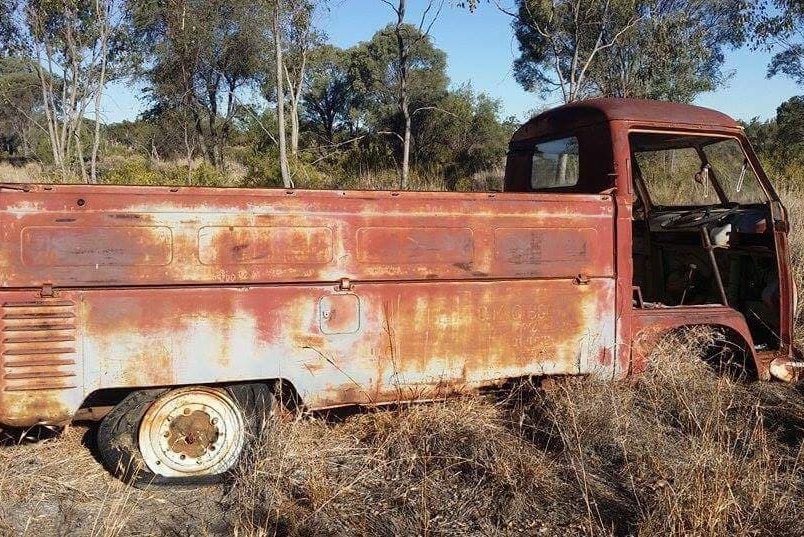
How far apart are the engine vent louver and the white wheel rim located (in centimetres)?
51

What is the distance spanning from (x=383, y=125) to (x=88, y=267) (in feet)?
69.6

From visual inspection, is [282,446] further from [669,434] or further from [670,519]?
[669,434]

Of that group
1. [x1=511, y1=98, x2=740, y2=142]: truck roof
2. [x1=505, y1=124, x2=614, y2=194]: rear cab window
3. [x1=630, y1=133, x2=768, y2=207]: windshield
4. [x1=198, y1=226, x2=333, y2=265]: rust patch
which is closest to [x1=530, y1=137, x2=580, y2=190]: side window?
[x1=505, y1=124, x2=614, y2=194]: rear cab window

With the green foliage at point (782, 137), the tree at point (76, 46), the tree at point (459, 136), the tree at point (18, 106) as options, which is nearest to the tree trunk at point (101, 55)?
the tree at point (76, 46)

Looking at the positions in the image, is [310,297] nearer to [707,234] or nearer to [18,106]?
[707,234]

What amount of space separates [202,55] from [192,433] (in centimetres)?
2088

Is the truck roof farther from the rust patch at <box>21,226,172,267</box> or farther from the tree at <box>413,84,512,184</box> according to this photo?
the tree at <box>413,84,512,184</box>

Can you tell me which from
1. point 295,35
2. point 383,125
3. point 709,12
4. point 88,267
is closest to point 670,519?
point 88,267

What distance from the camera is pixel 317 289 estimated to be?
11.7 ft

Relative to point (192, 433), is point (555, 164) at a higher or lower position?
higher

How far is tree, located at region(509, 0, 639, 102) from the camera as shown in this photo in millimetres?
16828

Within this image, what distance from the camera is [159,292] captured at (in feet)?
11.0

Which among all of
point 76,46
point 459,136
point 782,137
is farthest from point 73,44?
point 782,137

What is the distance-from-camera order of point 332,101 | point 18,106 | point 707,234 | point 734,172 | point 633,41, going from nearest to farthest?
1. point 707,234
2. point 734,172
3. point 633,41
4. point 332,101
5. point 18,106
